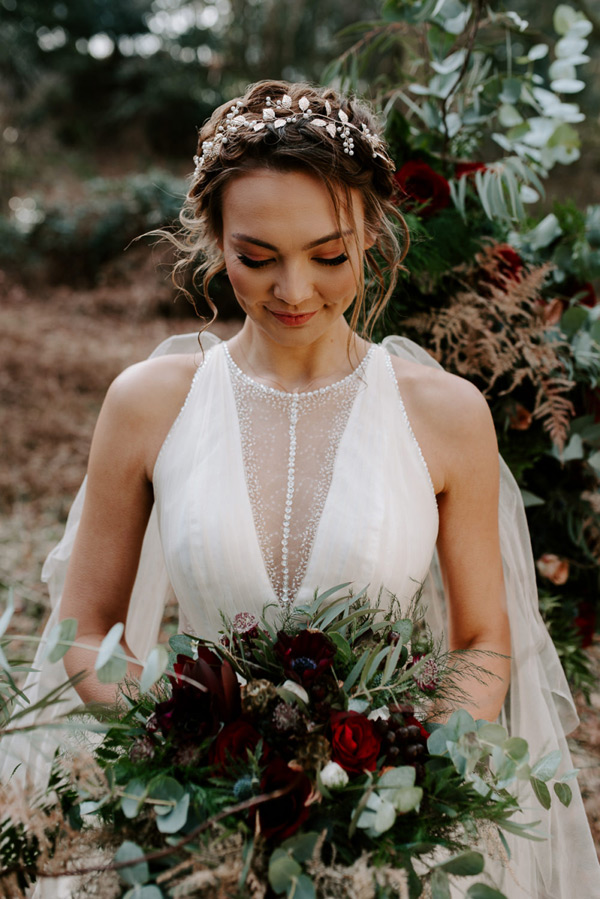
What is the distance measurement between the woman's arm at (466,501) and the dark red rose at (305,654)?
76 cm

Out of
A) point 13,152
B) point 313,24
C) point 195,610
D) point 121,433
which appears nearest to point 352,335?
point 121,433

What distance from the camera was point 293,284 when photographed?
1.67 m

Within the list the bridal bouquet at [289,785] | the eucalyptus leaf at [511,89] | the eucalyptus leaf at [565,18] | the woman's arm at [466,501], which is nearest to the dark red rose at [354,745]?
the bridal bouquet at [289,785]

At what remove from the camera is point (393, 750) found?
4.04 feet

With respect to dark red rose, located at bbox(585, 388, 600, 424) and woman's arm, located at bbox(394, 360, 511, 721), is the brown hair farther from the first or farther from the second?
dark red rose, located at bbox(585, 388, 600, 424)

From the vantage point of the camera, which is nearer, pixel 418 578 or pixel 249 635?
pixel 249 635

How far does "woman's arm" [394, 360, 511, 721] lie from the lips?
418 mm

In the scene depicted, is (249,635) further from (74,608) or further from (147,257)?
(147,257)

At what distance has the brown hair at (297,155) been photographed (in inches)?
66.2

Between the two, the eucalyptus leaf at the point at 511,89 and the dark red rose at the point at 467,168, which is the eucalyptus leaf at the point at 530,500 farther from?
the eucalyptus leaf at the point at 511,89

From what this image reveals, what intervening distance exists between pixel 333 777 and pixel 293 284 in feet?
3.42

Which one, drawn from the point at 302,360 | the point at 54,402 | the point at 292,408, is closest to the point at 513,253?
the point at 302,360

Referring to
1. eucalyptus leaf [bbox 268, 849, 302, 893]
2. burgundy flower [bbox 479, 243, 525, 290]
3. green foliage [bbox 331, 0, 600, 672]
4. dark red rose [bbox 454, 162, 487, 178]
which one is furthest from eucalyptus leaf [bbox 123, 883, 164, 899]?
dark red rose [bbox 454, 162, 487, 178]

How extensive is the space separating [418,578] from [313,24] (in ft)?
44.4
